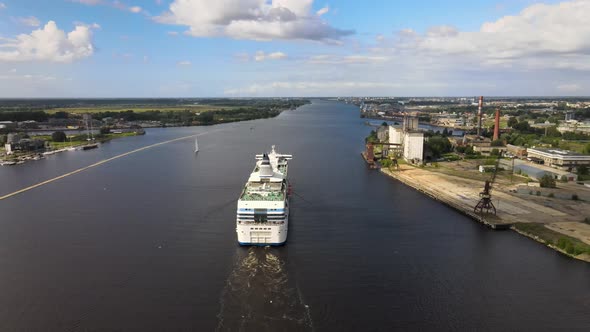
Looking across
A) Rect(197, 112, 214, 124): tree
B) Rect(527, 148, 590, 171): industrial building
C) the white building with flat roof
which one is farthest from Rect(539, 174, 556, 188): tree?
Rect(197, 112, 214, 124): tree

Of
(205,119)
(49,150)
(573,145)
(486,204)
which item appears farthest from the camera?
(205,119)

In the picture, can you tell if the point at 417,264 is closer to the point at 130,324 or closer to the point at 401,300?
the point at 401,300

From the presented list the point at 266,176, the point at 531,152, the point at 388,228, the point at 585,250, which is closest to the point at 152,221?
the point at 266,176

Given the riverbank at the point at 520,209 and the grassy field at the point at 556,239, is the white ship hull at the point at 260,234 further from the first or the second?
the grassy field at the point at 556,239

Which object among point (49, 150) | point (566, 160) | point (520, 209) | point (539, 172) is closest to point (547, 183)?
point (539, 172)

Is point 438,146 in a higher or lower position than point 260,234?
higher

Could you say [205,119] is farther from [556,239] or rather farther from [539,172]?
[556,239]
